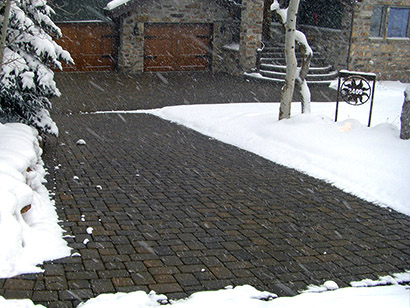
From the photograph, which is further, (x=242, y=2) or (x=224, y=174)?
(x=242, y=2)

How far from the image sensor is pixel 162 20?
22.5 m

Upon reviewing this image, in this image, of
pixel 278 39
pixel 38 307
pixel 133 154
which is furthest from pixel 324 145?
pixel 278 39

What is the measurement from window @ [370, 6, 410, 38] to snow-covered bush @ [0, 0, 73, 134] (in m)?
15.2

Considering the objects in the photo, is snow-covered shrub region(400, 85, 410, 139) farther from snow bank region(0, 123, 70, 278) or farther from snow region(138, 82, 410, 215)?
snow bank region(0, 123, 70, 278)

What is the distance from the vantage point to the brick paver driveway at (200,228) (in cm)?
506

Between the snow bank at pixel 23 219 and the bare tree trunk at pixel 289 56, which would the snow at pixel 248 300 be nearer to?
the snow bank at pixel 23 219

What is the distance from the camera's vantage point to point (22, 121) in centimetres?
962

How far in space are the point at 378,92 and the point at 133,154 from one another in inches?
478

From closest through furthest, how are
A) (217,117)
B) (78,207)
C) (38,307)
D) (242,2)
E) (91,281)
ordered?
1. (38,307)
2. (91,281)
3. (78,207)
4. (217,117)
5. (242,2)

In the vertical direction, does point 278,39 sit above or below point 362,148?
above

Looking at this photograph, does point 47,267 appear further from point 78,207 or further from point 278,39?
point 278,39

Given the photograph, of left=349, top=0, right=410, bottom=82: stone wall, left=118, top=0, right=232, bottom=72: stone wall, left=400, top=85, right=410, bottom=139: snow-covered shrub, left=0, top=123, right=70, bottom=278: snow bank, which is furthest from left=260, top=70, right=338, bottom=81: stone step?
left=0, top=123, right=70, bottom=278: snow bank

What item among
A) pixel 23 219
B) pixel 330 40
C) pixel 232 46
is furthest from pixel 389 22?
pixel 23 219

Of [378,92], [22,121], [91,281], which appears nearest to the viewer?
[91,281]
